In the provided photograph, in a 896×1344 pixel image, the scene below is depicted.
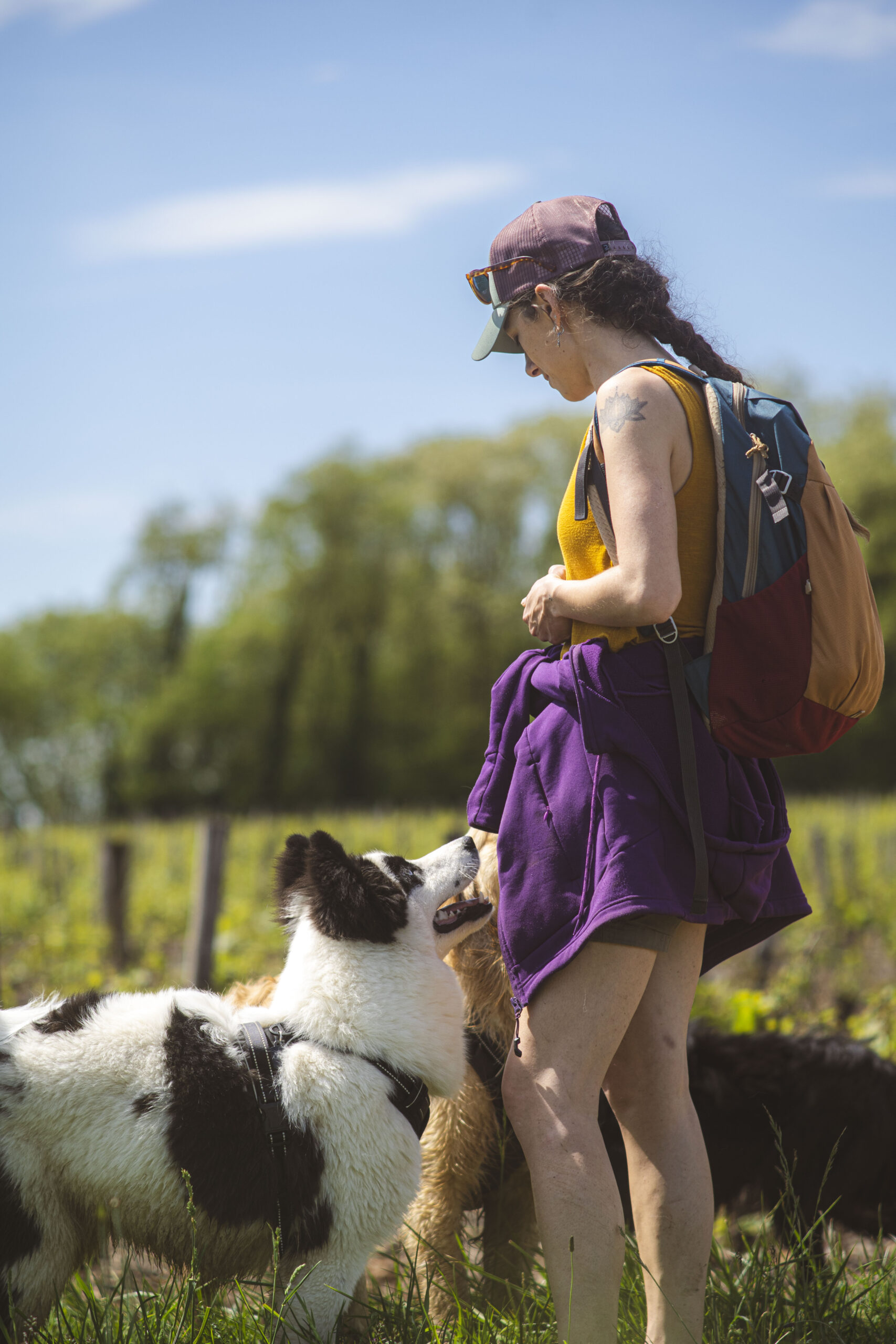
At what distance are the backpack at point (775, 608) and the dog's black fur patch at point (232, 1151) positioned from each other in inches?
48.1

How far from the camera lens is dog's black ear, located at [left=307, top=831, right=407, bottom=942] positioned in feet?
8.07

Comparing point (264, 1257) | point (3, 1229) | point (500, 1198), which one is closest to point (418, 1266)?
point (500, 1198)

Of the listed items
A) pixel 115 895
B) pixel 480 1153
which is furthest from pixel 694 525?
pixel 115 895

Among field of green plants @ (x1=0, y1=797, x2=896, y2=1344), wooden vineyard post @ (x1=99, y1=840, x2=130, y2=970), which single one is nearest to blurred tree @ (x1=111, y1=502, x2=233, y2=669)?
field of green plants @ (x1=0, y1=797, x2=896, y2=1344)

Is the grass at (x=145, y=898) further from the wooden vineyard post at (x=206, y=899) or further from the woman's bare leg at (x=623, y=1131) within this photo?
the woman's bare leg at (x=623, y=1131)

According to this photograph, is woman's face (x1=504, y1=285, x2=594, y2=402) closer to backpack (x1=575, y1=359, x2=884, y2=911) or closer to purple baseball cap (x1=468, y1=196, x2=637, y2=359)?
purple baseball cap (x1=468, y1=196, x2=637, y2=359)

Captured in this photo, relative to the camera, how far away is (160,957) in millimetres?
7793

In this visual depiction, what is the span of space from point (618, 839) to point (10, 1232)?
1.54 metres

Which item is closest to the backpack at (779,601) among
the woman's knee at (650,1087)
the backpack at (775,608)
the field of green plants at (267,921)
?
the backpack at (775,608)

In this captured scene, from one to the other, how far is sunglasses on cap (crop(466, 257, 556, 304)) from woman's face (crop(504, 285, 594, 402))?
58mm

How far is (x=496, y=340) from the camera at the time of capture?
2.45 meters

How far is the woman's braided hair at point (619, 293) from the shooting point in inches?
89.3

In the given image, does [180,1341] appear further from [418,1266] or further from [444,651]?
[444,651]

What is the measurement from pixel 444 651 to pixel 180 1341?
32.1 metres
